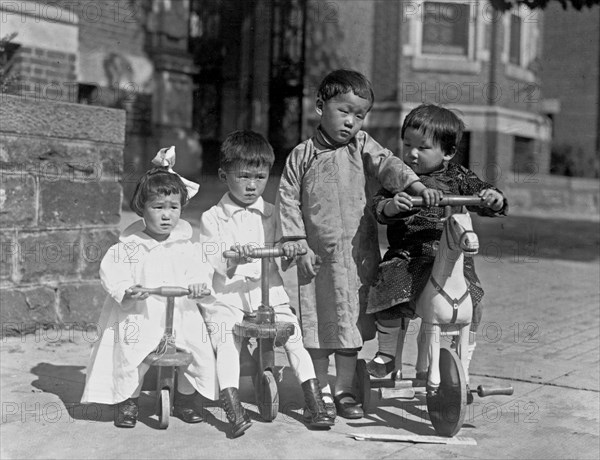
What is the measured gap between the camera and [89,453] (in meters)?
3.52

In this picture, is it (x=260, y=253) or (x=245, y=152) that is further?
(x=245, y=152)

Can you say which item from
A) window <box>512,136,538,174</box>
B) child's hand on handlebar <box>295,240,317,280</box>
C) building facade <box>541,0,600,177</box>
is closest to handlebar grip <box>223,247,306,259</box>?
child's hand on handlebar <box>295,240,317,280</box>

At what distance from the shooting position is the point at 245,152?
4160 mm

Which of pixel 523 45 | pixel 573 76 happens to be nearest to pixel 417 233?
pixel 523 45

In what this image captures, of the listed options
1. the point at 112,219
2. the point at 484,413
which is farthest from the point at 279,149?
the point at 484,413

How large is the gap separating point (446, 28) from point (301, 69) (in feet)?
12.3

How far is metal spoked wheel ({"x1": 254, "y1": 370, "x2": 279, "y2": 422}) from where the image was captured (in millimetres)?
3992

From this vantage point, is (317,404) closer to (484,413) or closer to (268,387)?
(268,387)

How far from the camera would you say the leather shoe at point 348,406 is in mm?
4090

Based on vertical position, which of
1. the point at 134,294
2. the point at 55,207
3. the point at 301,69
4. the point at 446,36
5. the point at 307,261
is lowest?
the point at 134,294

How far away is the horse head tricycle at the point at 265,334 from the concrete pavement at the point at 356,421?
11cm

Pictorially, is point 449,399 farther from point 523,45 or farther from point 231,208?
point 523,45

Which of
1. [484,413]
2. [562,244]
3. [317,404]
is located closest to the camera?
[317,404]

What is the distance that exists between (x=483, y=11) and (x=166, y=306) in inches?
602
